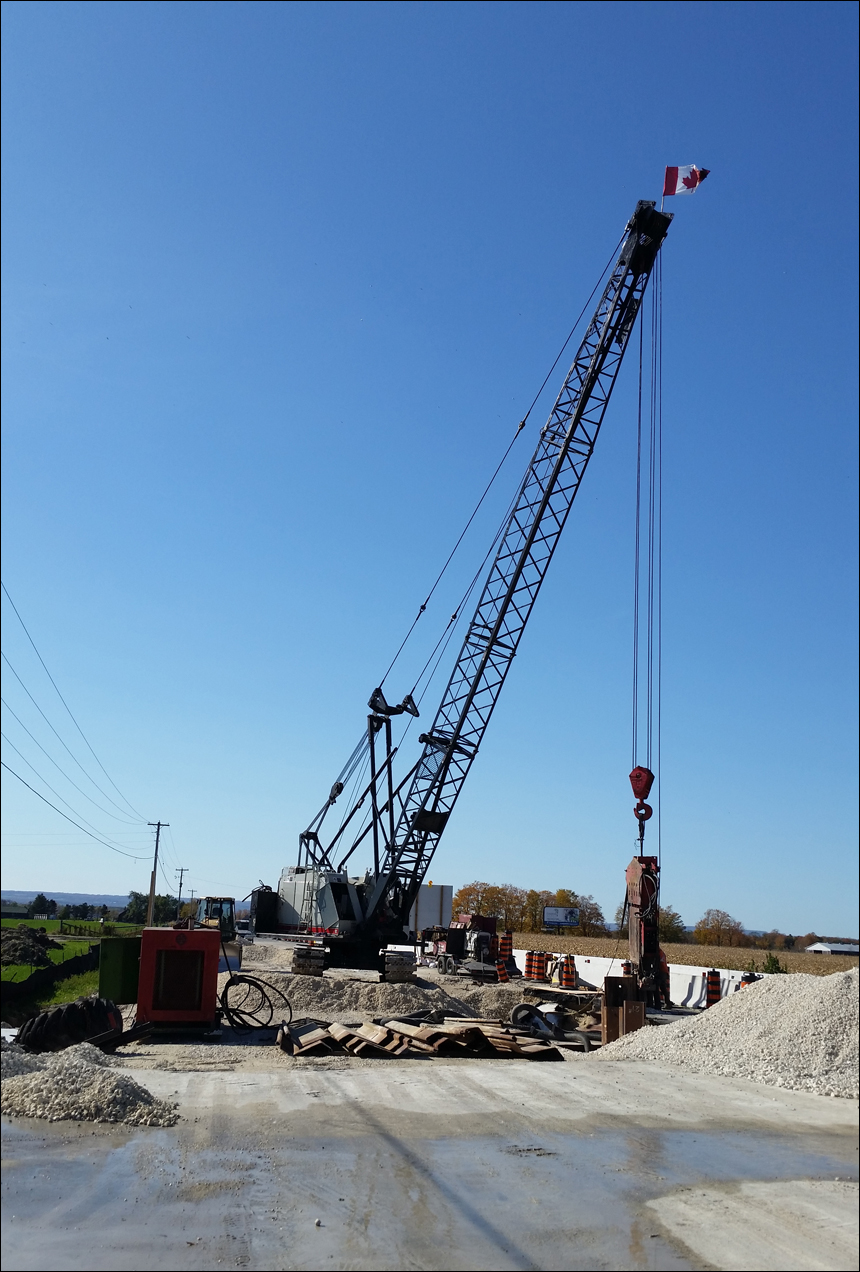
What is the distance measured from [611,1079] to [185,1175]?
7751 mm

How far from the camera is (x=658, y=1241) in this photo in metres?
7.77

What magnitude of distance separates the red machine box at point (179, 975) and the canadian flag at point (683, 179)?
90.9 ft

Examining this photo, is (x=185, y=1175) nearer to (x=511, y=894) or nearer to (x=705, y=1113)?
(x=705, y=1113)

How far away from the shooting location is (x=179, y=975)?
20062 mm

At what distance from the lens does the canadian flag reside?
109ft

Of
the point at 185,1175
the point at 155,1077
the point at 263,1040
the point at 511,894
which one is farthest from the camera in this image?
the point at 511,894

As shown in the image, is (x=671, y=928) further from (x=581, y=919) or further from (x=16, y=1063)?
(x=16, y=1063)

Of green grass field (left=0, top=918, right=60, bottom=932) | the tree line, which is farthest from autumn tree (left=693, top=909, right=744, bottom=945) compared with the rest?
green grass field (left=0, top=918, right=60, bottom=932)

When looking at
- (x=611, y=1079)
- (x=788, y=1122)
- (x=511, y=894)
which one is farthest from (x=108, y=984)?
(x=511, y=894)

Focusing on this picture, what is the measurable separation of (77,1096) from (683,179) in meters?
32.4

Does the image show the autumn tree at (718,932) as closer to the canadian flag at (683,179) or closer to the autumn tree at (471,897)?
the autumn tree at (471,897)

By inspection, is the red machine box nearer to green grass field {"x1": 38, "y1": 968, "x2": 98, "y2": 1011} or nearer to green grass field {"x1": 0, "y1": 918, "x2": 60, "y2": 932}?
green grass field {"x1": 38, "y1": 968, "x2": 98, "y2": 1011}

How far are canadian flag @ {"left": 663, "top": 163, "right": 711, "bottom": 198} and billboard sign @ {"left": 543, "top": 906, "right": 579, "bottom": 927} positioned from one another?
3380 inches

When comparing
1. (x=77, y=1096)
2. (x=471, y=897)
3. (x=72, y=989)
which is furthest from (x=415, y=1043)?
(x=471, y=897)
